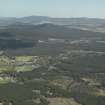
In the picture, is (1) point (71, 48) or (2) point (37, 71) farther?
(1) point (71, 48)

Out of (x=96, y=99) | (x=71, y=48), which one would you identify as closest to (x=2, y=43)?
(x=71, y=48)

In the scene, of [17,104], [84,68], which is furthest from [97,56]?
[17,104]

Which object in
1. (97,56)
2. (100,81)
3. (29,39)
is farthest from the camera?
(29,39)

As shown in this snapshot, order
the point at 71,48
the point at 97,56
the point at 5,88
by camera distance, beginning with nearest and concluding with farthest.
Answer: the point at 5,88 < the point at 97,56 < the point at 71,48

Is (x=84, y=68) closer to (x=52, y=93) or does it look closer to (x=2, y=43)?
(x=52, y=93)

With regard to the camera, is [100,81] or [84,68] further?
[84,68]

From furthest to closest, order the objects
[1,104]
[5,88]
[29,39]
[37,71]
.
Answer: [29,39] → [37,71] → [5,88] → [1,104]

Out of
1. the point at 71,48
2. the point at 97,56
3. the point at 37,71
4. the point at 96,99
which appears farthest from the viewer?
the point at 71,48

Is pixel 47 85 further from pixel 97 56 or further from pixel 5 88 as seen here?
pixel 97 56
